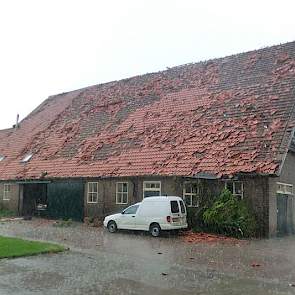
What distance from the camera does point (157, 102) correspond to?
30.2 m

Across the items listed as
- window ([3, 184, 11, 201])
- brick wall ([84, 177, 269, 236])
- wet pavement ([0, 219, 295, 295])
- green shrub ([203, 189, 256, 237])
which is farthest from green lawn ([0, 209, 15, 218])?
Result: green shrub ([203, 189, 256, 237])

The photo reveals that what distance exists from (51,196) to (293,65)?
55.7ft

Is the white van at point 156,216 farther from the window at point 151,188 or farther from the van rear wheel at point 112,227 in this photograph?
the window at point 151,188

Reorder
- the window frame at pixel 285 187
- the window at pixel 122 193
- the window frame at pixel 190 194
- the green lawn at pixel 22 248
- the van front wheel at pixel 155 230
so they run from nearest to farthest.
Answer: the green lawn at pixel 22 248, the van front wheel at pixel 155 230, the window frame at pixel 285 187, the window frame at pixel 190 194, the window at pixel 122 193

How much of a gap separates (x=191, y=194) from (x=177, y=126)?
195 inches

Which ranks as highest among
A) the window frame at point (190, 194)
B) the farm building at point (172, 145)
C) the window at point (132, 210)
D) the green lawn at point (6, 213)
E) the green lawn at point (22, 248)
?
the farm building at point (172, 145)

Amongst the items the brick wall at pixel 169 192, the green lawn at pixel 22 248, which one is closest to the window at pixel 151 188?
the brick wall at pixel 169 192

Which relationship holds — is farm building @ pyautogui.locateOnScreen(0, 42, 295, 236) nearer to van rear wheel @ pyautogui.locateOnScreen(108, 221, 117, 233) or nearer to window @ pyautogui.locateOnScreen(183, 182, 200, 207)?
window @ pyautogui.locateOnScreen(183, 182, 200, 207)

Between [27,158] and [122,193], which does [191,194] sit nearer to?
[122,193]

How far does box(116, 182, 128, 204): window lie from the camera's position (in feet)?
83.4

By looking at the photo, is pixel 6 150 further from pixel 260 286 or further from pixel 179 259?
pixel 260 286

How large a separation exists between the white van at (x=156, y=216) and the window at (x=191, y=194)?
59.4 inches

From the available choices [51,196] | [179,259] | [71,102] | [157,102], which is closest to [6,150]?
[71,102]

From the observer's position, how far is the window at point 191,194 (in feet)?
73.8
